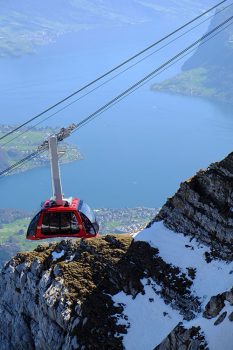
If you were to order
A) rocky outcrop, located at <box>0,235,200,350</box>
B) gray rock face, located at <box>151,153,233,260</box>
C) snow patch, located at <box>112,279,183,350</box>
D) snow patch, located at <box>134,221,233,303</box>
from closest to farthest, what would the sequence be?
snow patch, located at <box>112,279,183,350</box>
rocky outcrop, located at <box>0,235,200,350</box>
snow patch, located at <box>134,221,233,303</box>
gray rock face, located at <box>151,153,233,260</box>

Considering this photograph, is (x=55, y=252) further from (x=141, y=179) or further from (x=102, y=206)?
(x=141, y=179)

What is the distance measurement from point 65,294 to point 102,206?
13997 cm

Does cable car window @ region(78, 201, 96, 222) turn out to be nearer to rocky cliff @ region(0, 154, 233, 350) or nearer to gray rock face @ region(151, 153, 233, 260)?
rocky cliff @ region(0, 154, 233, 350)

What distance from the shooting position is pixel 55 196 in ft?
101

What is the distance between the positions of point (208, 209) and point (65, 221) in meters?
8.31

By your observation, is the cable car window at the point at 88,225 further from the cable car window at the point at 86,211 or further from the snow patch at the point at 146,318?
the snow patch at the point at 146,318

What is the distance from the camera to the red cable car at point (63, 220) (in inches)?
1209

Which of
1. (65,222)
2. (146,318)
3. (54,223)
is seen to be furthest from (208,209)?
(54,223)

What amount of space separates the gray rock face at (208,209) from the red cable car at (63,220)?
6113mm

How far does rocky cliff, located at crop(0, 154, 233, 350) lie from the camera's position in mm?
29047

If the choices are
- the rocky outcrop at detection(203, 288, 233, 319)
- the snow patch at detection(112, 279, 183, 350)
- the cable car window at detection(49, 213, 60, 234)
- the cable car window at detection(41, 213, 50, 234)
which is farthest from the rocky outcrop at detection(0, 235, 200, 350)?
the cable car window at detection(49, 213, 60, 234)

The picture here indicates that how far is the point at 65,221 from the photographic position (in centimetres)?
3094

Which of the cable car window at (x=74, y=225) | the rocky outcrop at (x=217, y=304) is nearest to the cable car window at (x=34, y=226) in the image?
the cable car window at (x=74, y=225)

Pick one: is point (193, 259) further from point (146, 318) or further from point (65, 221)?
point (65, 221)
